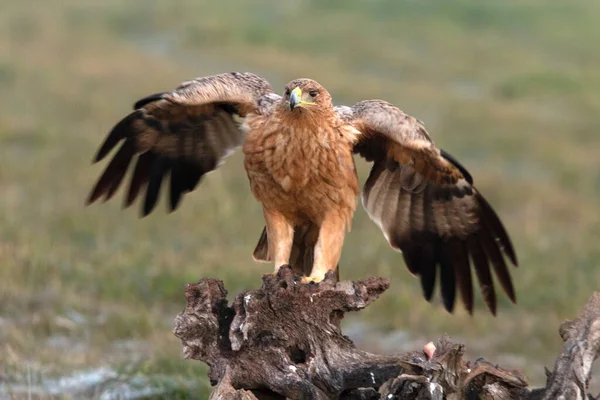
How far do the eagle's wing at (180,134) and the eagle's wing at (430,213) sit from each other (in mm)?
620

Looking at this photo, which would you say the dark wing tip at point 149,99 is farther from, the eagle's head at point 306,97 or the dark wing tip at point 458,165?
the dark wing tip at point 458,165

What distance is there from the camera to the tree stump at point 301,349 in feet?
14.6

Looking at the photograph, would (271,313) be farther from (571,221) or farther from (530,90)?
(530,90)

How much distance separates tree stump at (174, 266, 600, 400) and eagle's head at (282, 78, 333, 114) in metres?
1.09

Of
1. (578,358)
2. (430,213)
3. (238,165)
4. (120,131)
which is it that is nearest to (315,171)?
(430,213)

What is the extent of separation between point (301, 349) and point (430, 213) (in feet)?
5.99

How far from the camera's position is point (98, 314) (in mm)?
8234

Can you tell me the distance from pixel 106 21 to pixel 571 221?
42.3 ft

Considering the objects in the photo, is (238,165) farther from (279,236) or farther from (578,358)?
(578,358)

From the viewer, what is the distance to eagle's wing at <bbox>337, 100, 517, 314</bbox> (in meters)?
5.97

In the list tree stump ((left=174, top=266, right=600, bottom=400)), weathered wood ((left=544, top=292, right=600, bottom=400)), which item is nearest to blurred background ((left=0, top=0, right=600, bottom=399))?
tree stump ((left=174, top=266, right=600, bottom=400))

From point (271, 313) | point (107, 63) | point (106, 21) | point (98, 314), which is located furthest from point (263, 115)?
point (106, 21)

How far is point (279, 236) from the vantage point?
5.94 metres

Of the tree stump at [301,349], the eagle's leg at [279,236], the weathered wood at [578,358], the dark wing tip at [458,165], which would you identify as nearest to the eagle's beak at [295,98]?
the eagle's leg at [279,236]
